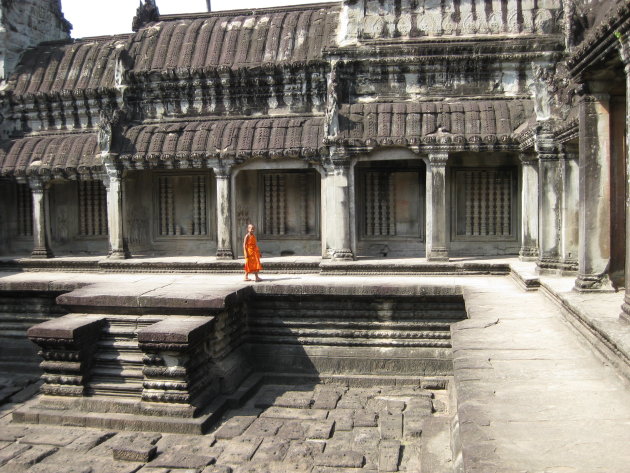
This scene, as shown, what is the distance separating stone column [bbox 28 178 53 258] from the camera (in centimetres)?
1331

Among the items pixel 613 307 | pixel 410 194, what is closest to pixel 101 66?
pixel 410 194

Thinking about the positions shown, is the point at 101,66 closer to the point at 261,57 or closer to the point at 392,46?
the point at 261,57

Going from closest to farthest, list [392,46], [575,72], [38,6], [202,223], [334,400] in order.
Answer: [575,72], [334,400], [392,46], [202,223], [38,6]

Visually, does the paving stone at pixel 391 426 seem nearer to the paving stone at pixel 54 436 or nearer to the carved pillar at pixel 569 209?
the paving stone at pixel 54 436

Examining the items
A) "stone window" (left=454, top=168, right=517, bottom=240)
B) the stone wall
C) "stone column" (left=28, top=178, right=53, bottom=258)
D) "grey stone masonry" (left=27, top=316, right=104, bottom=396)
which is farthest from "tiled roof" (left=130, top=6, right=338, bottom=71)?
"grey stone masonry" (left=27, top=316, right=104, bottom=396)

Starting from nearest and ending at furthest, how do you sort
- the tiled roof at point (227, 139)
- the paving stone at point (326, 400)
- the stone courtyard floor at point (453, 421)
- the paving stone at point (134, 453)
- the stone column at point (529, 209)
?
1. the stone courtyard floor at point (453, 421)
2. the paving stone at point (134, 453)
3. the paving stone at point (326, 400)
4. the stone column at point (529, 209)
5. the tiled roof at point (227, 139)

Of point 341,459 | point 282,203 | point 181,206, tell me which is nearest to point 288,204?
point 282,203

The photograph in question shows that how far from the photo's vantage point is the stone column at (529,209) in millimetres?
11031

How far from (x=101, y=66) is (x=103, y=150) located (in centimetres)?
297

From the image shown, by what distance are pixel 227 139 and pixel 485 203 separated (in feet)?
18.4

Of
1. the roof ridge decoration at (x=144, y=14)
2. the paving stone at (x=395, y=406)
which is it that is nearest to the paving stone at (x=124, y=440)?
the paving stone at (x=395, y=406)

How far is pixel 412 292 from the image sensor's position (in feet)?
28.2

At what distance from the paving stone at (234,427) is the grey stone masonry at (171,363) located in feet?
1.33

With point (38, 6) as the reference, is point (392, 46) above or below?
below
